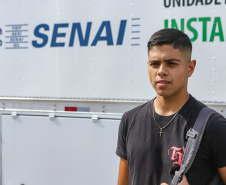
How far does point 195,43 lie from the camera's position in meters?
2.99

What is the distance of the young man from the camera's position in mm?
1480

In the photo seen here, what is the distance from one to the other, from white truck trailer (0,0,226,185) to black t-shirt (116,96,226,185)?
144 centimetres

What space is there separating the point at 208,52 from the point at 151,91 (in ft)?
1.96

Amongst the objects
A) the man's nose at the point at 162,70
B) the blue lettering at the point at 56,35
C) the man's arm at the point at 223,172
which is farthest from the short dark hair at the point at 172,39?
the blue lettering at the point at 56,35

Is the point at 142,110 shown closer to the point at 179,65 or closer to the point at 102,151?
the point at 179,65

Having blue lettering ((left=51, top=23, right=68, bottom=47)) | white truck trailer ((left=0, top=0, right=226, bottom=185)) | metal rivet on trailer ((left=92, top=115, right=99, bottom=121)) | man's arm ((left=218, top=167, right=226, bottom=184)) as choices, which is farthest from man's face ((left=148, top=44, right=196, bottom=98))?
blue lettering ((left=51, top=23, right=68, bottom=47))

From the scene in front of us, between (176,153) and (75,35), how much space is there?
2159mm

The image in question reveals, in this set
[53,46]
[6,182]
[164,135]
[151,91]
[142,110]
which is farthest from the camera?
[6,182]

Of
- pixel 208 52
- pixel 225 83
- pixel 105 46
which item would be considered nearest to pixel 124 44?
pixel 105 46

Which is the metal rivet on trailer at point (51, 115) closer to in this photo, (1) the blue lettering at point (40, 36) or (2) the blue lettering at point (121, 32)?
(1) the blue lettering at point (40, 36)

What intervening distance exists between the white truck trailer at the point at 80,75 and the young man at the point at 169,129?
1416 millimetres

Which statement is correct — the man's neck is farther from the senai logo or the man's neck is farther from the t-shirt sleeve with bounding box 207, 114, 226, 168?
the senai logo

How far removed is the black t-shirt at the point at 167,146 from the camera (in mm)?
1473

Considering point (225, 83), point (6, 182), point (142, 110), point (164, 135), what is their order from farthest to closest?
point (6, 182) < point (225, 83) < point (142, 110) < point (164, 135)
